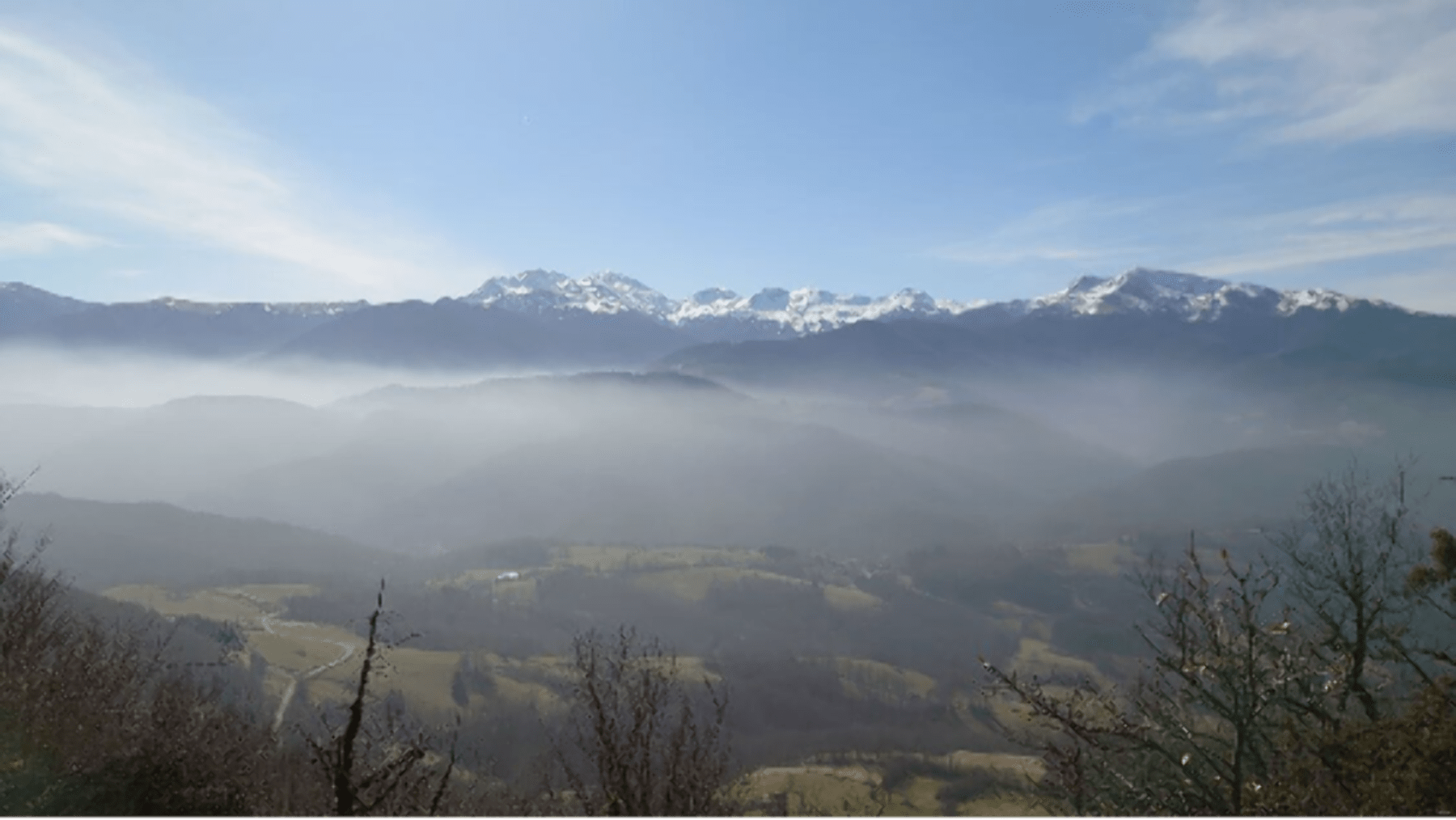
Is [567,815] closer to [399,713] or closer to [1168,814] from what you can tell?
[399,713]

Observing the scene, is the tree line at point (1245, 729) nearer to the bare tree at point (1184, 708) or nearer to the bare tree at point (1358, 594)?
the bare tree at point (1184, 708)

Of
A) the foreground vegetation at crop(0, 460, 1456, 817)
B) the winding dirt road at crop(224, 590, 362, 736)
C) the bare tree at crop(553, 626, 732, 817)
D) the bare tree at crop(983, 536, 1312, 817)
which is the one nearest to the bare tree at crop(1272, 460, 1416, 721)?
the foreground vegetation at crop(0, 460, 1456, 817)

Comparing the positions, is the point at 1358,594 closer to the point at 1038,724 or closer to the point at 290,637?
the point at 1038,724

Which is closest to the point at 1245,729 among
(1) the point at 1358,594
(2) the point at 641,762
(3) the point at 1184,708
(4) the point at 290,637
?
(3) the point at 1184,708

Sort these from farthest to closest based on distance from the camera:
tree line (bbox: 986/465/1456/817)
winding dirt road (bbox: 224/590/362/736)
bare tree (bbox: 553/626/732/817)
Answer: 1. winding dirt road (bbox: 224/590/362/736)
2. bare tree (bbox: 553/626/732/817)
3. tree line (bbox: 986/465/1456/817)

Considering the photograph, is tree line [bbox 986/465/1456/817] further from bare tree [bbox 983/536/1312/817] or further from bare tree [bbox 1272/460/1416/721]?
bare tree [bbox 1272/460/1416/721]

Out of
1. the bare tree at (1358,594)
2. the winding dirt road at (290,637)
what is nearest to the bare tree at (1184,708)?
the bare tree at (1358,594)

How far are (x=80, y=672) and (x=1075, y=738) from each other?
2134 centimetres

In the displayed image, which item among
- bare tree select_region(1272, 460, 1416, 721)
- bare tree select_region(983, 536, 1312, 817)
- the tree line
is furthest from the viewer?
bare tree select_region(1272, 460, 1416, 721)

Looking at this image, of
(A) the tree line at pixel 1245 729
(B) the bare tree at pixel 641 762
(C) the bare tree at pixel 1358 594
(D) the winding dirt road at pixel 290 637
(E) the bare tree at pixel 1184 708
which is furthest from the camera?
(D) the winding dirt road at pixel 290 637

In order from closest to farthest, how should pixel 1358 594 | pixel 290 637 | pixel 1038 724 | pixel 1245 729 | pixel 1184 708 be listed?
pixel 1245 729, pixel 1038 724, pixel 1184 708, pixel 1358 594, pixel 290 637

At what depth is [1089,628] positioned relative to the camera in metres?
180

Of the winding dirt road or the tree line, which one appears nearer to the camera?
the tree line

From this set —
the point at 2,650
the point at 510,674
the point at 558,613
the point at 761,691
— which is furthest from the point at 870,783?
the point at 558,613
